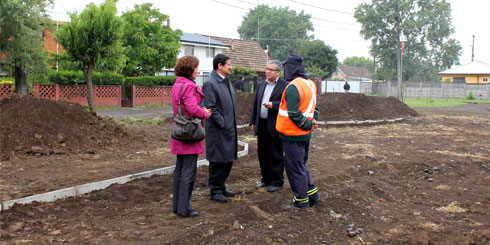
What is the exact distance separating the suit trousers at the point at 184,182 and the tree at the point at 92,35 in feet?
45.8

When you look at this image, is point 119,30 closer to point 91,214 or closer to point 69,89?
point 69,89

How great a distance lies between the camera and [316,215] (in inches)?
194

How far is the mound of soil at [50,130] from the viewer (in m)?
8.38

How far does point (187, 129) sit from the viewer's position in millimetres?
4691

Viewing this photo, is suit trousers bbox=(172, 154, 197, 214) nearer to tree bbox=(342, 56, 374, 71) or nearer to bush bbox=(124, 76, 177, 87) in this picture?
bush bbox=(124, 76, 177, 87)

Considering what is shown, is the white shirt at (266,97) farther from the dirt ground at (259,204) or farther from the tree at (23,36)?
the tree at (23,36)

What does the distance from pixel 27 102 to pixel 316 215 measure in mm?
7463

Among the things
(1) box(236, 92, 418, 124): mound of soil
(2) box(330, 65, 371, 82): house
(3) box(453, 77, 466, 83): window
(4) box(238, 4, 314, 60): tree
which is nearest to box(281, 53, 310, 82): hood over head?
(1) box(236, 92, 418, 124): mound of soil

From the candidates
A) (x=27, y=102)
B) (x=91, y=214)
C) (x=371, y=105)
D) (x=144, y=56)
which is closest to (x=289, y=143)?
(x=91, y=214)

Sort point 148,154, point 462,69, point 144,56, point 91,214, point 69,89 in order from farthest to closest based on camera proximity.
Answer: point 462,69 < point 144,56 < point 69,89 < point 148,154 < point 91,214

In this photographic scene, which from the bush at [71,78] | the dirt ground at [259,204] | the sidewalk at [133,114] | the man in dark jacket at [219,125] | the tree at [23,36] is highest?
the tree at [23,36]

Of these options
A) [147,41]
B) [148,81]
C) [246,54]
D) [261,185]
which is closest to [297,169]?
[261,185]

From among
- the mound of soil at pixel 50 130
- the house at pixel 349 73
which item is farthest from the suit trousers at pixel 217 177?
the house at pixel 349 73

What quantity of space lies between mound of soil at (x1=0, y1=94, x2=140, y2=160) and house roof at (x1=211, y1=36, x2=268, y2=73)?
35.6 meters
